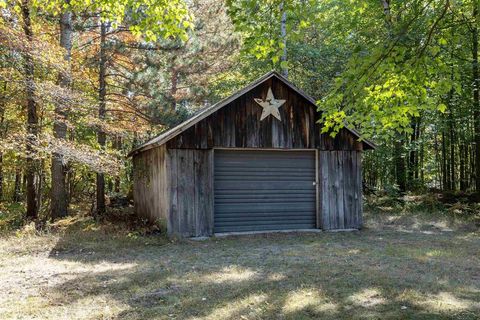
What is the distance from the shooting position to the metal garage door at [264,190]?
11.1m

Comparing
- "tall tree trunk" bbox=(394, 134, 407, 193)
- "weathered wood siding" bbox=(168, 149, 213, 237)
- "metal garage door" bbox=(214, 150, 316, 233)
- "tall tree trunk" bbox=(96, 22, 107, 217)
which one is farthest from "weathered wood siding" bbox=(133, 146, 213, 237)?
"tall tree trunk" bbox=(394, 134, 407, 193)

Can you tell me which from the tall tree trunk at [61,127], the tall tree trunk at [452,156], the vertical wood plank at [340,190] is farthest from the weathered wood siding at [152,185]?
the tall tree trunk at [452,156]

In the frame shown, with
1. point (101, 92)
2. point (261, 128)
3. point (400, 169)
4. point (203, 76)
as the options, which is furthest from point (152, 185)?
point (400, 169)

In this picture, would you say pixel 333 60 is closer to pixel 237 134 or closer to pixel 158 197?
pixel 237 134

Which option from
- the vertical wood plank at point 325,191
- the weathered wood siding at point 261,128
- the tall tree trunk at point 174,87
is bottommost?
the vertical wood plank at point 325,191

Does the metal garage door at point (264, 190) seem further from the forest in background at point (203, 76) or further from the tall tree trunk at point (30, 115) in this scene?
the tall tree trunk at point (30, 115)

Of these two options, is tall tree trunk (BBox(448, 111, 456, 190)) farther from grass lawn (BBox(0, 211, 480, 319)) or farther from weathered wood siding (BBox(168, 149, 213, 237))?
weathered wood siding (BBox(168, 149, 213, 237))

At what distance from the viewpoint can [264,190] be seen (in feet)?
37.6

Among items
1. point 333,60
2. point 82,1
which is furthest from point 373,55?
point 333,60

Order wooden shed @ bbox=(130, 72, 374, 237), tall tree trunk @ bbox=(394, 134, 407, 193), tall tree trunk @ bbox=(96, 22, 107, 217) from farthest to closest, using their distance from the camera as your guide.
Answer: tall tree trunk @ bbox=(394, 134, 407, 193), tall tree trunk @ bbox=(96, 22, 107, 217), wooden shed @ bbox=(130, 72, 374, 237)

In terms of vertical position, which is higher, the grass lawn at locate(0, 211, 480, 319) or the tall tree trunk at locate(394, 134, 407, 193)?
the tall tree trunk at locate(394, 134, 407, 193)

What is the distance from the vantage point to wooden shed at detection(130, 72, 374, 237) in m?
10.6

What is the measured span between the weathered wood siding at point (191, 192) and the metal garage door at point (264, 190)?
1.09ft

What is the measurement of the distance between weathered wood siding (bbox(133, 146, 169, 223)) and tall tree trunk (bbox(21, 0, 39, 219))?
3.11 metres
